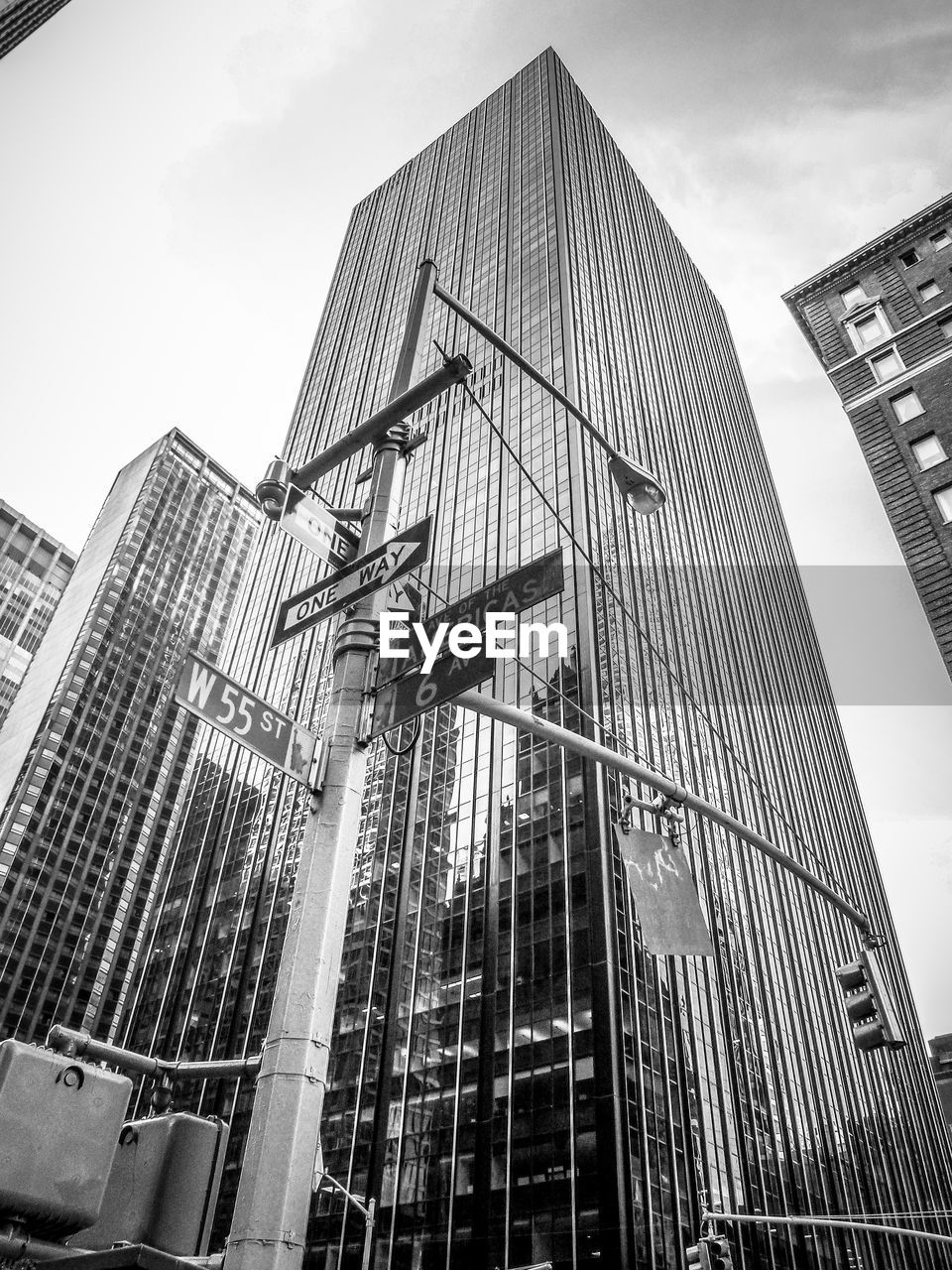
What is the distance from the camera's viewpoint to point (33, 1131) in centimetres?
328

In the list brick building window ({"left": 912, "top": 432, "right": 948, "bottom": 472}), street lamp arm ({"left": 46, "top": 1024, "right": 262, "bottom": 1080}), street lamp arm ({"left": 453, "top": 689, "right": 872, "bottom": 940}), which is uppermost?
brick building window ({"left": 912, "top": 432, "right": 948, "bottom": 472})

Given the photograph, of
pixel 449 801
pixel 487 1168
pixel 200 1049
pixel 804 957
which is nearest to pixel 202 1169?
pixel 487 1168

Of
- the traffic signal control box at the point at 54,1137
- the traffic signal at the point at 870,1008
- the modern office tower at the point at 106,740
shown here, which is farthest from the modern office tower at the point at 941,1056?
the traffic signal control box at the point at 54,1137

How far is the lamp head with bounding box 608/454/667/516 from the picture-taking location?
35.6 feet

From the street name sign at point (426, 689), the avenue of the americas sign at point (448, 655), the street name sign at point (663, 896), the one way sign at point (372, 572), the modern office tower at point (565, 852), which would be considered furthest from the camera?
the modern office tower at point (565, 852)

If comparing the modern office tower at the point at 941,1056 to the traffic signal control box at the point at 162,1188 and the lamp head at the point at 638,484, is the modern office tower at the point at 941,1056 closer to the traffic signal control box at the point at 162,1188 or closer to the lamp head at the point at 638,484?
the lamp head at the point at 638,484

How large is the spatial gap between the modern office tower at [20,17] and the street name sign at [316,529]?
4507cm

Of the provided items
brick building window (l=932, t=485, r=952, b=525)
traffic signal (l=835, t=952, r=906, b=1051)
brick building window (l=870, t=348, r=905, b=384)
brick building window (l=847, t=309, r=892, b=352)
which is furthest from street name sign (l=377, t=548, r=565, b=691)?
brick building window (l=847, t=309, r=892, b=352)

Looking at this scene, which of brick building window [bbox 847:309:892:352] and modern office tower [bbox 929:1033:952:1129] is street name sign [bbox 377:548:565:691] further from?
modern office tower [bbox 929:1033:952:1129]

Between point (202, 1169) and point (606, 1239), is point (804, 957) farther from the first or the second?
point (202, 1169)

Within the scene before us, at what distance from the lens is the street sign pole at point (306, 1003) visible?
4.59 meters

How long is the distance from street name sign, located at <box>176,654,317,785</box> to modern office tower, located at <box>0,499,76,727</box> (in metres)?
153

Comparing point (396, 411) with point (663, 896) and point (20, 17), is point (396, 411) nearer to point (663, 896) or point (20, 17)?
point (663, 896)

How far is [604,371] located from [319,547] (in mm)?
94034
